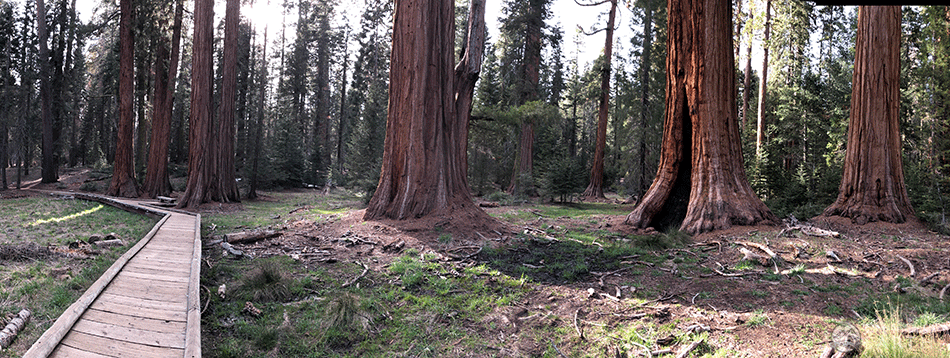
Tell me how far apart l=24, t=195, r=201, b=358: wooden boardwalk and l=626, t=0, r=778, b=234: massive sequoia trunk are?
25.6 feet

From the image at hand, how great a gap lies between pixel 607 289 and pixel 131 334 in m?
4.82

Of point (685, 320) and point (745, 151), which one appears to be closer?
point (685, 320)

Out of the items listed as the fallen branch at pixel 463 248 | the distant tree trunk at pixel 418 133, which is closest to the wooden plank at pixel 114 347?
the fallen branch at pixel 463 248

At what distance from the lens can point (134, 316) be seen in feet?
13.9

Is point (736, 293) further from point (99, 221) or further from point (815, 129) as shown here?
point (815, 129)

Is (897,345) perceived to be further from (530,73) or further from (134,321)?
(530,73)

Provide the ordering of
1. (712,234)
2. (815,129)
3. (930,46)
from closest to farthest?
1. (712,234)
2. (930,46)
3. (815,129)

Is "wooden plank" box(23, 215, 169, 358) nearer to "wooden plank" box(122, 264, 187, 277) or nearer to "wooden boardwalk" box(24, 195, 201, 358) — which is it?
"wooden boardwalk" box(24, 195, 201, 358)

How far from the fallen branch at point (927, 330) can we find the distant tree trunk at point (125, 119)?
23774 mm

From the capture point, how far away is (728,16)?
920cm

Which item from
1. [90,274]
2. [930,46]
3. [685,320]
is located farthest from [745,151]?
[90,274]

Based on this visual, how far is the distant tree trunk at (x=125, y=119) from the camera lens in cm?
1931

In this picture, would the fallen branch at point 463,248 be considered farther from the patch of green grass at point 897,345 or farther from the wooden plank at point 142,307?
the patch of green grass at point 897,345

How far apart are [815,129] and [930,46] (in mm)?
7739
